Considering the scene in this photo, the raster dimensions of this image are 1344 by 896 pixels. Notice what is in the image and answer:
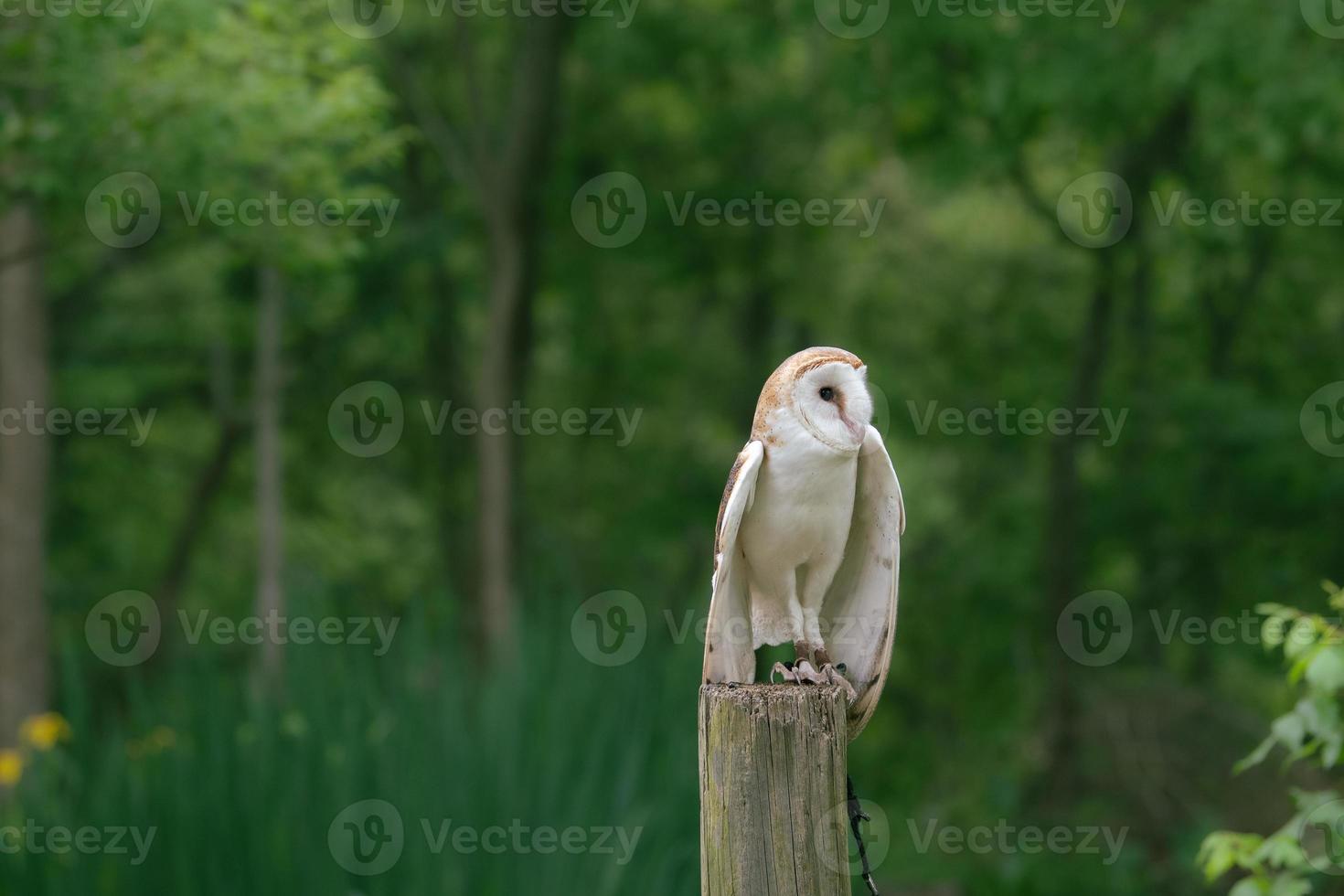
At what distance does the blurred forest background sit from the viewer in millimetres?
4352

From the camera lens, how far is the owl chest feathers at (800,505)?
2387mm

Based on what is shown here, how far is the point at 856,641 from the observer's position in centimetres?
253

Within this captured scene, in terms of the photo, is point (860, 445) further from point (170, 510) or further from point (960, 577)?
point (170, 510)
